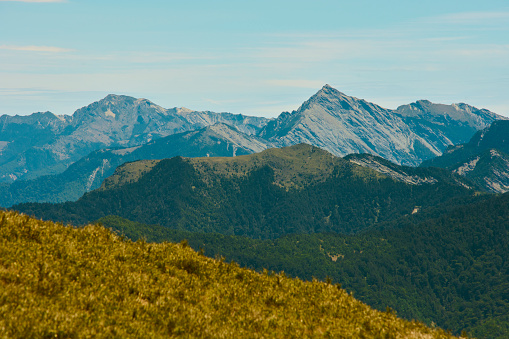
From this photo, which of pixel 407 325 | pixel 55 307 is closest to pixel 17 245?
pixel 55 307

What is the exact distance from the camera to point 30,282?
696 inches

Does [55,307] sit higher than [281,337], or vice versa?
[55,307]

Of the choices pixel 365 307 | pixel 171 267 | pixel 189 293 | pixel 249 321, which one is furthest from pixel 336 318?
pixel 171 267

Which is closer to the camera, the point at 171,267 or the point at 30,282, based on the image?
the point at 30,282

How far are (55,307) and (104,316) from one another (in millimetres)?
1764

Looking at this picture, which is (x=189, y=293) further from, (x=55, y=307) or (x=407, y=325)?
(x=407, y=325)

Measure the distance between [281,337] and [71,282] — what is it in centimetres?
884

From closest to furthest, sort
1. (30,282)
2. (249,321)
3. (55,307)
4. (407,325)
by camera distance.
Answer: (55,307) → (30,282) → (249,321) → (407,325)

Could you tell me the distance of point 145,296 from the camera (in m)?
19.3

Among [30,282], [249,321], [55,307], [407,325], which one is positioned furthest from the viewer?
[407,325]

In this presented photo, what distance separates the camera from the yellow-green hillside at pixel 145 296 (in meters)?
16.3

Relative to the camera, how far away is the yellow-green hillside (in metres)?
16.3

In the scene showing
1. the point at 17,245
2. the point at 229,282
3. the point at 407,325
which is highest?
the point at 17,245

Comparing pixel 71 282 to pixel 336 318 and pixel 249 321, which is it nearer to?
pixel 249 321
